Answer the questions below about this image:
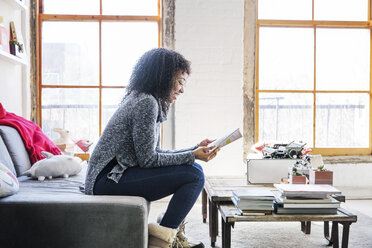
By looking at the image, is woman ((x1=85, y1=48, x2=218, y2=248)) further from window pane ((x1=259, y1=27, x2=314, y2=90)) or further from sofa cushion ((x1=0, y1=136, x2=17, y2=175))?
window pane ((x1=259, y1=27, x2=314, y2=90))

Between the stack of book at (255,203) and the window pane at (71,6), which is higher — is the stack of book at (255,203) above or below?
below

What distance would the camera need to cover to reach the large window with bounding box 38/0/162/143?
3.88m

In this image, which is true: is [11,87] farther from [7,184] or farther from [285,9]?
[285,9]

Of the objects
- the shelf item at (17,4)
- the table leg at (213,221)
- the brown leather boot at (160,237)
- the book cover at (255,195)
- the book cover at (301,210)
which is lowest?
the table leg at (213,221)

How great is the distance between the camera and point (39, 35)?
152 inches

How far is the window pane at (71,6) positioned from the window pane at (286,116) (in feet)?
6.46

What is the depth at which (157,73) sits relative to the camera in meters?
1.96

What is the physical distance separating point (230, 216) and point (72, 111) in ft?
8.30

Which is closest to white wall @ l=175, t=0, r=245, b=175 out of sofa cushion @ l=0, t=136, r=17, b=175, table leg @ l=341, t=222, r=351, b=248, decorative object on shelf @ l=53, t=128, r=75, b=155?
decorative object on shelf @ l=53, t=128, r=75, b=155

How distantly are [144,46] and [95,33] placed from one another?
1.69 ft

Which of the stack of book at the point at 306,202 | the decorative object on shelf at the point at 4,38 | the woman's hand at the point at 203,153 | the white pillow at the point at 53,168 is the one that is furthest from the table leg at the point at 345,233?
the decorative object on shelf at the point at 4,38

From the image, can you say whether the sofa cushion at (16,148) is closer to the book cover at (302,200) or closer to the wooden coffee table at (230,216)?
the wooden coffee table at (230,216)

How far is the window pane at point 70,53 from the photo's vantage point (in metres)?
3.89

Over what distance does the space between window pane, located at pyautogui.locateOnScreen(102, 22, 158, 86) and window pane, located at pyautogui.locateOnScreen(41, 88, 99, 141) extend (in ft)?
0.86
